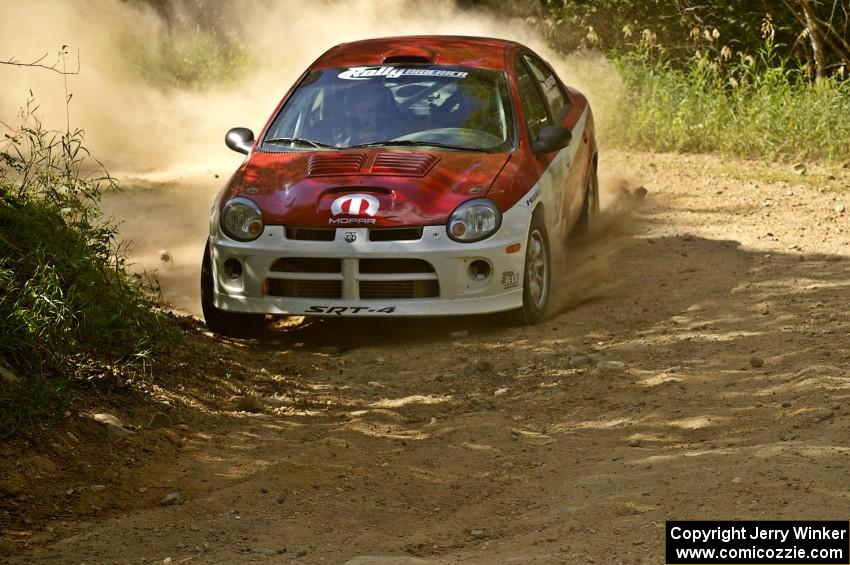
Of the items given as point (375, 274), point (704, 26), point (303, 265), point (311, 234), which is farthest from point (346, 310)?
point (704, 26)

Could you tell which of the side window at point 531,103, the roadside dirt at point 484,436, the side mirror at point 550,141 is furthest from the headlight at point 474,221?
the side window at point 531,103

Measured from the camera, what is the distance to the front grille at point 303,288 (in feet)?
26.6

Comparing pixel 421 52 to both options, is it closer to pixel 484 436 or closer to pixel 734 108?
pixel 484 436

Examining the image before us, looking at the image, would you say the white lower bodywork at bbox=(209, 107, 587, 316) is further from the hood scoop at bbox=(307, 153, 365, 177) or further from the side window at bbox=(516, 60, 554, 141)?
the side window at bbox=(516, 60, 554, 141)

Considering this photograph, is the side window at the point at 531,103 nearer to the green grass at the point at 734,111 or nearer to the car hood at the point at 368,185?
the car hood at the point at 368,185

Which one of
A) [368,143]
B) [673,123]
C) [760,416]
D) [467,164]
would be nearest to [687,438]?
[760,416]

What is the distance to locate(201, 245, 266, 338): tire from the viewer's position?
27.6 feet

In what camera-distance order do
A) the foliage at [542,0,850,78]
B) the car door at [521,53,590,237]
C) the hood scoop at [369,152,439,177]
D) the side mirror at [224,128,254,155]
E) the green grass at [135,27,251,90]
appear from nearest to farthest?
the hood scoop at [369,152,439,177], the side mirror at [224,128,254,155], the car door at [521,53,590,237], the foliage at [542,0,850,78], the green grass at [135,27,251,90]

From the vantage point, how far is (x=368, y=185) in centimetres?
815

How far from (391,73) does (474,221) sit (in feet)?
5.27

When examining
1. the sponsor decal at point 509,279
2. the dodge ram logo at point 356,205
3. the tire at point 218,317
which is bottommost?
the tire at point 218,317

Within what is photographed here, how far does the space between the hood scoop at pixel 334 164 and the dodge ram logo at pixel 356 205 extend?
25 cm

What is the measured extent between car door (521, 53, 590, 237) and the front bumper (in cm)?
117

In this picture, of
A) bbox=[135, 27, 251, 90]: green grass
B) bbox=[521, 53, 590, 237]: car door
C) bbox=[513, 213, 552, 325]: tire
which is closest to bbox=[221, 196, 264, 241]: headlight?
bbox=[513, 213, 552, 325]: tire
